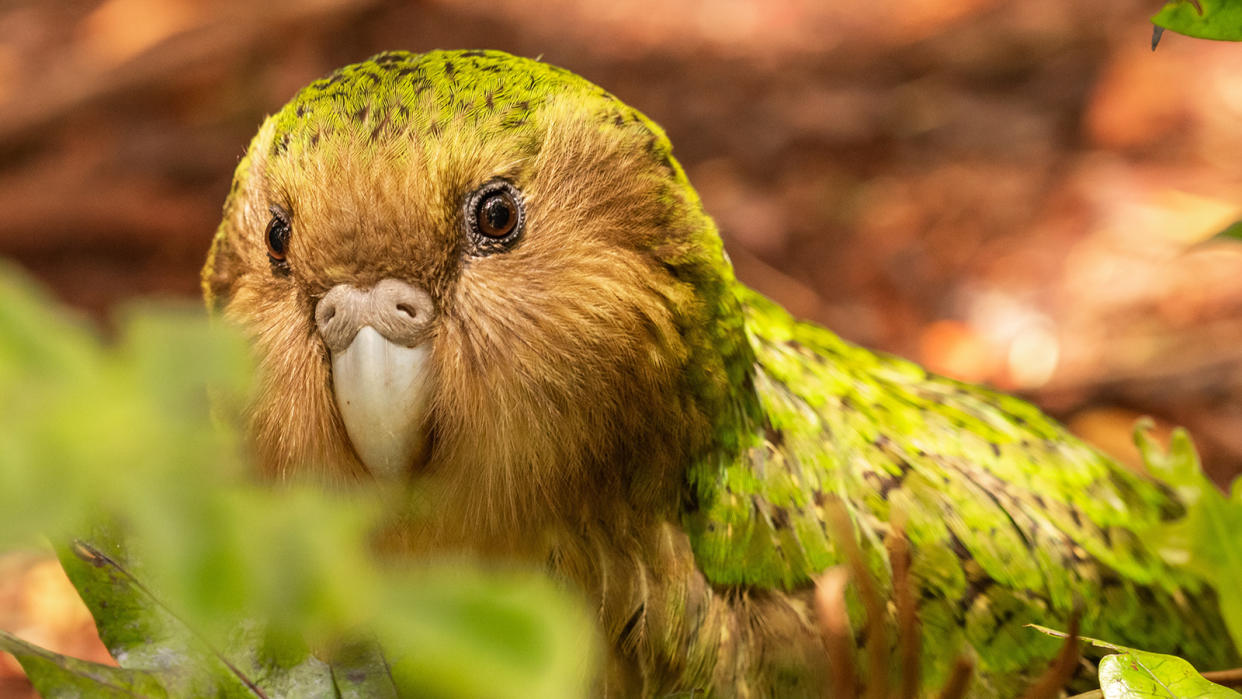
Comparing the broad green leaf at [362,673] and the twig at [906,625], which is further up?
the twig at [906,625]

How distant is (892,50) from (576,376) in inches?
147

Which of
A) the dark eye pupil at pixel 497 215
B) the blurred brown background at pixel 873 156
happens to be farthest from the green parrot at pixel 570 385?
the blurred brown background at pixel 873 156

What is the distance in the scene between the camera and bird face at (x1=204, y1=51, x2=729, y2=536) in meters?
1.12

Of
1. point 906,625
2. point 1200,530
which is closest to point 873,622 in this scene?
point 906,625

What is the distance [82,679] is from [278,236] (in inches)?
22.6

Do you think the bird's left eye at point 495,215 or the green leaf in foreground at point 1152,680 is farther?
the bird's left eye at point 495,215

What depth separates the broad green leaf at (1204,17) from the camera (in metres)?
0.94

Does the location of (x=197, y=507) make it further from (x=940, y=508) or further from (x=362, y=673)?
(x=940, y=508)

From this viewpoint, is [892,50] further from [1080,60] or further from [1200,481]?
[1200,481]

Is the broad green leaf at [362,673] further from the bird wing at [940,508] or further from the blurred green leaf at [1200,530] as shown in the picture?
the blurred green leaf at [1200,530]

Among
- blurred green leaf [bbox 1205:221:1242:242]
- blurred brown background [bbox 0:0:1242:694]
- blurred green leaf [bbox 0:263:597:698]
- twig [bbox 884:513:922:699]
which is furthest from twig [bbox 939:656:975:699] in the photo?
blurred brown background [bbox 0:0:1242:694]

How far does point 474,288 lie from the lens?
1.15 m

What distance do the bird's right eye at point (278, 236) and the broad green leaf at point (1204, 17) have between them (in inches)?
35.0

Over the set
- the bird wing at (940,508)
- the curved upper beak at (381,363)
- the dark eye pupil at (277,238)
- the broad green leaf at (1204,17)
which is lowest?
the bird wing at (940,508)
